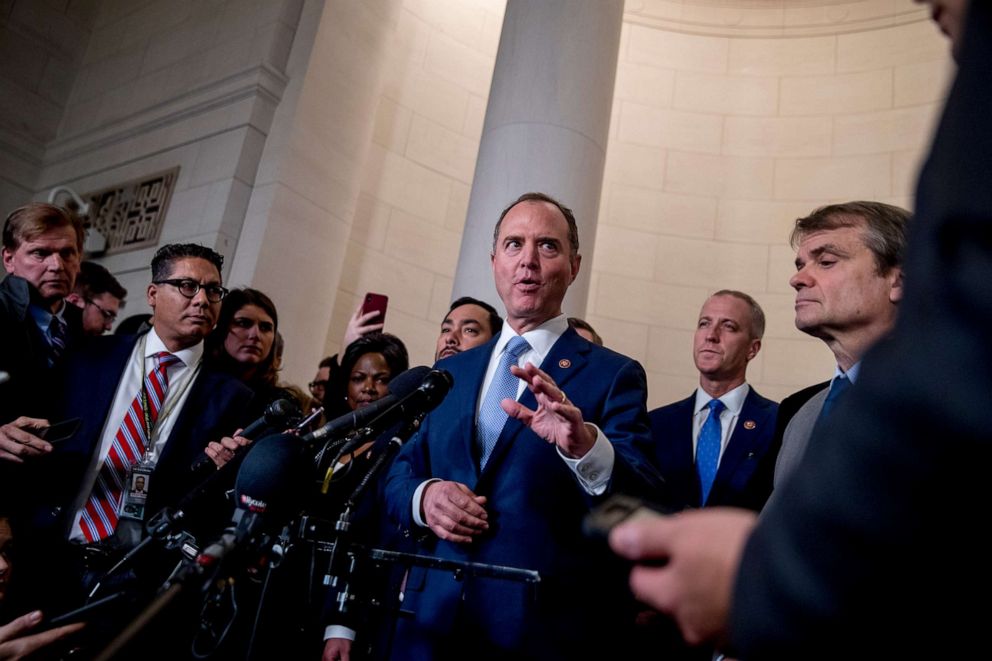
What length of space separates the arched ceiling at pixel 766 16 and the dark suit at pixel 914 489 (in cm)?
799

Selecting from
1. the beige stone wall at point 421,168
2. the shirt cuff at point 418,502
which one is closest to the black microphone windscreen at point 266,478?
the shirt cuff at point 418,502

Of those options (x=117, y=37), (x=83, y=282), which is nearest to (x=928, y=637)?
(x=83, y=282)

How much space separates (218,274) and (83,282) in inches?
66.7

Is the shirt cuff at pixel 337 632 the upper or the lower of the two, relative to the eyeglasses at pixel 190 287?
lower

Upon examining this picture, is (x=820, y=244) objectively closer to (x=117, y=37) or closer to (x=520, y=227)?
(x=520, y=227)

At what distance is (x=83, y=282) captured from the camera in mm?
4664

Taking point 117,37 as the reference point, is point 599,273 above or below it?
below

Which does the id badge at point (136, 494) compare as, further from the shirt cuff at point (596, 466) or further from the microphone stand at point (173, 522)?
the shirt cuff at point (596, 466)

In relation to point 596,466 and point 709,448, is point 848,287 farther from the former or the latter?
point 709,448

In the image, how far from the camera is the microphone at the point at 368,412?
1.74 metres

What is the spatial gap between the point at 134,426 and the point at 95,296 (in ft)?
6.64

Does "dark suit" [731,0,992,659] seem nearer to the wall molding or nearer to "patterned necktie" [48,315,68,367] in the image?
"patterned necktie" [48,315,68,367]

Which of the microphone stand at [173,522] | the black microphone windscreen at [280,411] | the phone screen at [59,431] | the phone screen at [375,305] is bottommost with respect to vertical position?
the microphone stand at [173,522]

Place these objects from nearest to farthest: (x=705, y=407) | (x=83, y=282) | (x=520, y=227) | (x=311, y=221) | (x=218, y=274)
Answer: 1. (x=520, y=227)
2. (x=218, y=274)
3. (x=705, y=407)
4. (x=83, y=282)
5. (x=311, y=221)
